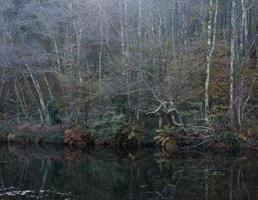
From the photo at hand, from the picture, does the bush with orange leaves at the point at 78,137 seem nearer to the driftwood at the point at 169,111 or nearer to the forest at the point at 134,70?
the forest at the point at 134,70

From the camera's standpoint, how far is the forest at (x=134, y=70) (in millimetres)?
22438

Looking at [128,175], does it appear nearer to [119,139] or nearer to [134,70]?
[119,139]

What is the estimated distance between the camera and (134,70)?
83.1 feet

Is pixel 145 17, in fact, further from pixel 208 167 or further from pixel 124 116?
pixel 208 167

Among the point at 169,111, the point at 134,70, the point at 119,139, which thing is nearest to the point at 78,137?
the point at 119,139

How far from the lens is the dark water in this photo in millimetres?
12609

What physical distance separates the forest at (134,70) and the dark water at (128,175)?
2098mm

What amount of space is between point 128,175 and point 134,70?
34.3 ft

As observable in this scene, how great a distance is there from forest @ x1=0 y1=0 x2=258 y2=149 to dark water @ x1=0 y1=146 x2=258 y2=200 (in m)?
2.10

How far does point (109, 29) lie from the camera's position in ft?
98.7

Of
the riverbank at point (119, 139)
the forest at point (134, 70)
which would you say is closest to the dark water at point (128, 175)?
the riverbank at point (119, 139)

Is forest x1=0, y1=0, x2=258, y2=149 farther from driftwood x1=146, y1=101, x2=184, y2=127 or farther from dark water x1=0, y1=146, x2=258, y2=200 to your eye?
dark water x1=0, y1=146, x2=258, y2=200

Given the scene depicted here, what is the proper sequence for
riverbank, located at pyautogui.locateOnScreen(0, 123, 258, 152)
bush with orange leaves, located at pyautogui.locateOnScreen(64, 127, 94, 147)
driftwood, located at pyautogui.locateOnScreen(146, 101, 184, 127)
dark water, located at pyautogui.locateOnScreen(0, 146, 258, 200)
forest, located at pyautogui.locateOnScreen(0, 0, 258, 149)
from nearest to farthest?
dark water, located at pyautogui.locateOnScreen(0, 146, 258, 200) → riverbank, located at pyautogui.locateOnScreen(0, 123, 258, 152) → forest, located at pyautogui.locateOnScreen(0, 0, 258, 149) → driftwood, located at pyautogui.locateOnScreen(146, 101, 184, 127) → bush with orange leaves, located at pyautogui.locateOnScreen(64, 127, 94, 147)

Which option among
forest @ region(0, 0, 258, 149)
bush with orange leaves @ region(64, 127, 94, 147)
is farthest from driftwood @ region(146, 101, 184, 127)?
bush with orange leaves @ region(64, 127, 94, 147)
